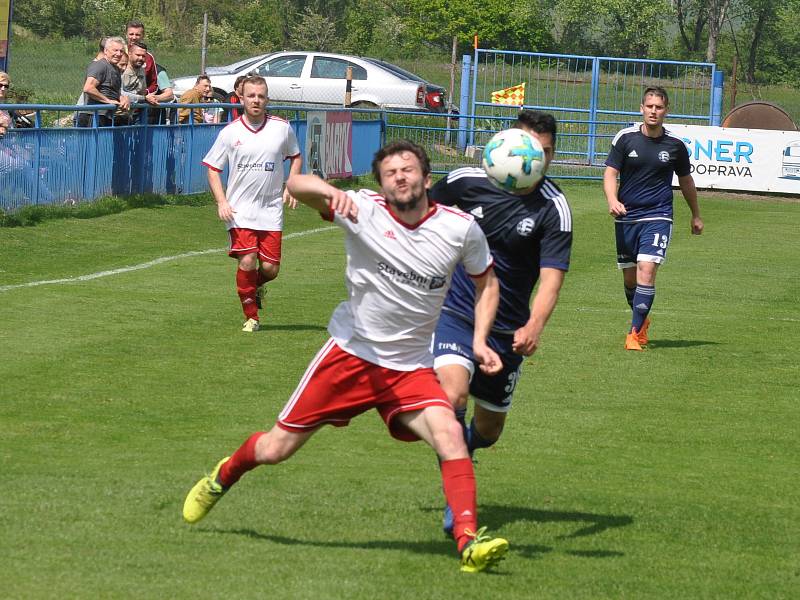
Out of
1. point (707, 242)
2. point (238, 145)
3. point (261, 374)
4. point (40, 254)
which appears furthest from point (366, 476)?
point (707, 242)

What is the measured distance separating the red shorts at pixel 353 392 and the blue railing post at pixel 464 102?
24.6 meters

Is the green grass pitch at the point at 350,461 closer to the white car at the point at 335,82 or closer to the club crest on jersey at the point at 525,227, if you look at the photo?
the club crest on jersey at the point at 525,227

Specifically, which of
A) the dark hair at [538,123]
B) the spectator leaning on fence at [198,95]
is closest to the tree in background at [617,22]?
the spectator leaning on fence at [198,95]

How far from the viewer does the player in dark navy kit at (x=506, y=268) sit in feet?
22.0

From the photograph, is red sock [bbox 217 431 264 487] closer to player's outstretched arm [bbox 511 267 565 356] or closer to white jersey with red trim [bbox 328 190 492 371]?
white jersey with red trim [bbox 328 190 492 371]

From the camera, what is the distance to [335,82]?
110ft

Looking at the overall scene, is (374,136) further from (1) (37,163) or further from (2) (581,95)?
(1) (37,163)

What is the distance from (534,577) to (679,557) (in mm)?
819

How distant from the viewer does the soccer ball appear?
658 centimetres

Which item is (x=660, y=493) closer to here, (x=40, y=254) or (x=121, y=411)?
(x=121, y=411)

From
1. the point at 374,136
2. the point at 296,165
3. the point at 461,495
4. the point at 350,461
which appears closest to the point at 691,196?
the point at 296,165

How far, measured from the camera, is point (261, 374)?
10.5 meters

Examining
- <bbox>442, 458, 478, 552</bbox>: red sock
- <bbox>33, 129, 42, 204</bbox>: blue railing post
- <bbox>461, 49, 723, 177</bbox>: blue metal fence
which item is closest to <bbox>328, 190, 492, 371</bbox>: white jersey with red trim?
<bbox>442, 458, 478, 552</bbox>: red sock

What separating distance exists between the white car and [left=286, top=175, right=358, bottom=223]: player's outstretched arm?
27.0 meters
